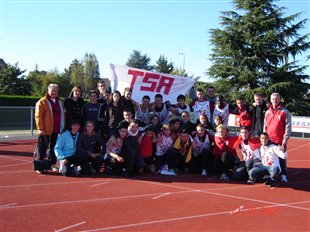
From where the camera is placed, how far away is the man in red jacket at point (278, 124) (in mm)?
7426

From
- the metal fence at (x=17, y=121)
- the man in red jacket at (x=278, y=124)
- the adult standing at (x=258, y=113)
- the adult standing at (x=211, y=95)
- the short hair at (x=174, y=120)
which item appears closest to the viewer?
the man in red jacket at (x=278, y=124)

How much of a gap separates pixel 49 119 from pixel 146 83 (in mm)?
3701

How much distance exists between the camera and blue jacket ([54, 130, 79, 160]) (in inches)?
309

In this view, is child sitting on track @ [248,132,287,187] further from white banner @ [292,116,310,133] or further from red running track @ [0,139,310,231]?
white banner @ [292,116,310,133]

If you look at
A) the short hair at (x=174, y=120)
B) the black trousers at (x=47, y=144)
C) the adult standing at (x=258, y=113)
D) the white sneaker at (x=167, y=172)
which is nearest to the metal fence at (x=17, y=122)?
the black trousers at (x=47, y=144)

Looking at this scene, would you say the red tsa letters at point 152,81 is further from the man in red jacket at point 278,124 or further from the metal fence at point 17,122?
the metal fence at point 17,122

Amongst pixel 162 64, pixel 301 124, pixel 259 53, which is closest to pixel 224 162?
pixel 301 124

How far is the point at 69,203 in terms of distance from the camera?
18.7 ft

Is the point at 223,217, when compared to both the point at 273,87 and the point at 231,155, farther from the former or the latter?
the point at 273,87

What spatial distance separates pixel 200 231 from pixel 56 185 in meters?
3.37

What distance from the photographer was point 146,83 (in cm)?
1098

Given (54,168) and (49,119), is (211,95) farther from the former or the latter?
(54,168)

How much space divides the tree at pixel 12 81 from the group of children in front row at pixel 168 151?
109ft

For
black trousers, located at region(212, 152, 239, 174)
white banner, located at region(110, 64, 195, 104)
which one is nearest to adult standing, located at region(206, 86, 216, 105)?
black trousers, located at region(212, 152, 239, 174)
